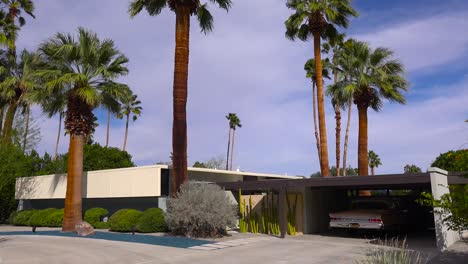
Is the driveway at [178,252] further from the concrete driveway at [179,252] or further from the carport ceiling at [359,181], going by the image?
the carport ceiling at [359,181]

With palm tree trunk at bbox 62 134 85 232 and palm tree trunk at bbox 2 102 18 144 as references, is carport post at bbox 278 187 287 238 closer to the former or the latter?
palm tree trunk at bbox 62 134 85 232

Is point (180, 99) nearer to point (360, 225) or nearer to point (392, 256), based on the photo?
point (360, 225)

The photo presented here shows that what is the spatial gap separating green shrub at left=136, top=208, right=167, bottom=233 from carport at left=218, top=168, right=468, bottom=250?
341 centimetres

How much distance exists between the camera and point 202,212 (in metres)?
16.8

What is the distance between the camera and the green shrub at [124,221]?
20156mm

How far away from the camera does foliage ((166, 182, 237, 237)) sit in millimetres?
16828

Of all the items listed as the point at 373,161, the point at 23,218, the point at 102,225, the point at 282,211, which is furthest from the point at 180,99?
the point at 373,161

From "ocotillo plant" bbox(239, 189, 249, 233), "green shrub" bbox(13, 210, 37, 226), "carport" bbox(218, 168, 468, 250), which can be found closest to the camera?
"carport" bbox(218, 168, 468, 250)

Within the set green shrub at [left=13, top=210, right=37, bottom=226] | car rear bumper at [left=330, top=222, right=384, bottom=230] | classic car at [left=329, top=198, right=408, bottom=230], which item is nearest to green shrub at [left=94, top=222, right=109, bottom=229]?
green shrub at [left=13, top=210, right=37, bottom=226]

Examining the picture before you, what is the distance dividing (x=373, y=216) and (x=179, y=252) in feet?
24.6

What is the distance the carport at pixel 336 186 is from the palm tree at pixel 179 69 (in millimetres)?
2279

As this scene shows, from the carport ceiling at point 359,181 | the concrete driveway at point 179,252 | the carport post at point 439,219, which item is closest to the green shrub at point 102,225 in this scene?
the concrete driveway at point 179,252

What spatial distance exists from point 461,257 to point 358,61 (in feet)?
51.7

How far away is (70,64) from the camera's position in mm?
21109
